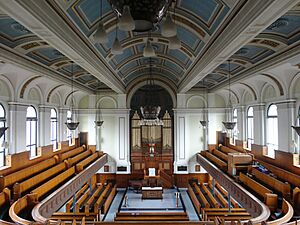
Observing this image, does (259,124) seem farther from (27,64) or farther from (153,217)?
(27,64)

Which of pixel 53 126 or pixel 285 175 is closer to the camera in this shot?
pixel 285 175

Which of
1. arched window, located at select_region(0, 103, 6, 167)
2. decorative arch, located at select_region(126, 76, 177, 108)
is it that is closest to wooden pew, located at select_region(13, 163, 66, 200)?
arched window, located at select_region(0, 103, 6, 167)

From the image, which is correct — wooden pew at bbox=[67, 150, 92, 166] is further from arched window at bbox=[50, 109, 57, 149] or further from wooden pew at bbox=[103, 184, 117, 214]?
wooden pew at bbox=[103, 184, 117, 214]

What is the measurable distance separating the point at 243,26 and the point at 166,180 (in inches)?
602

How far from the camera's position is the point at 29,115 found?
1332 cm

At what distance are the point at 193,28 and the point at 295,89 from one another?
17.2 ft

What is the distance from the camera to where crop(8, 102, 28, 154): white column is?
36.5 ft

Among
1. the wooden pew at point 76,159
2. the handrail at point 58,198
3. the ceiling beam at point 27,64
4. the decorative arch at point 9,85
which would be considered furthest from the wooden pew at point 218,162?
the decorative arch at point 9,85

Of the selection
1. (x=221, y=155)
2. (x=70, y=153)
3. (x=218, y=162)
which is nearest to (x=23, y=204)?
(x=70, y=153)

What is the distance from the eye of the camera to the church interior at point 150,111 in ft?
20.3

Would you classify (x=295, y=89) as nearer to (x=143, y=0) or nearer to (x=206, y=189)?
(x=206, y=189)

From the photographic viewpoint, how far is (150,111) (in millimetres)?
12781

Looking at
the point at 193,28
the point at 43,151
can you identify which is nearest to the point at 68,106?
the point at 43,151

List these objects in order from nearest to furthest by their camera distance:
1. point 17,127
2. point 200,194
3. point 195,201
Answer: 1. point 17,127
2. point 195,201
3. point 200,194
